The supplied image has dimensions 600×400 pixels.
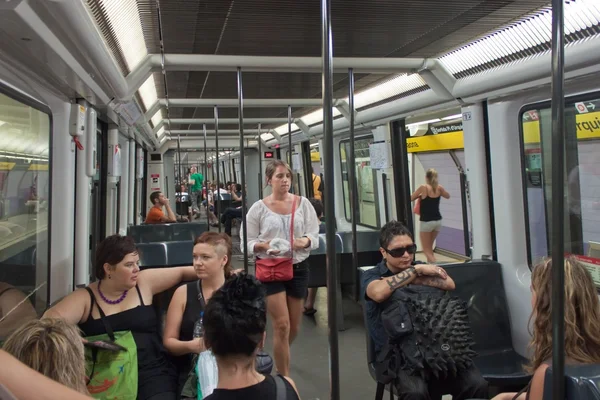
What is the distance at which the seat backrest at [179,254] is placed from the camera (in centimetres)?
477

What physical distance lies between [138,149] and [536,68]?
6.92 m

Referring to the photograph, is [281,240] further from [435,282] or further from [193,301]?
[435,282]

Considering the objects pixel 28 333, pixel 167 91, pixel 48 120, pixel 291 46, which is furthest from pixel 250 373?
pixel 167 91

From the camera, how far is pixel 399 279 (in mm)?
2568

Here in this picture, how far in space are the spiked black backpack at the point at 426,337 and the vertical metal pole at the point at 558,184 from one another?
1134 mm

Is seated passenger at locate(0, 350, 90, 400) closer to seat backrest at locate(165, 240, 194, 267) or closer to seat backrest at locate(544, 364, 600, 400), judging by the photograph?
seat backrest at locate(544, 364, 600, 400)

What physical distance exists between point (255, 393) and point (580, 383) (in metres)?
0.94

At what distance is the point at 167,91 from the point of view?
14.8 feet

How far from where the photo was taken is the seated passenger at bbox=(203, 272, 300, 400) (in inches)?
59.1

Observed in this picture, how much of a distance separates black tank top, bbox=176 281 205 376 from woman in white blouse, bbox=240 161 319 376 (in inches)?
26.6

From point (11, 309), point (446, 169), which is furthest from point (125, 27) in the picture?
point (446, 169)

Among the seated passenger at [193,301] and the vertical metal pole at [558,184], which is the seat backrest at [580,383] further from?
the seated passenger at [193,301]

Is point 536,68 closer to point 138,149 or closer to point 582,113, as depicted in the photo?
point 582,113

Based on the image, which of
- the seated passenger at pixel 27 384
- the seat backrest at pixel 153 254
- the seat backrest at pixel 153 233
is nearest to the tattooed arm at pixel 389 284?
the seated passenger at pixel 27 384
